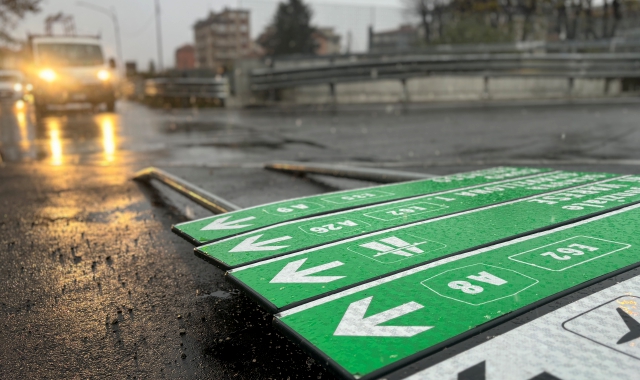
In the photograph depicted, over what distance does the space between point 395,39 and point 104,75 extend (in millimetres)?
13416

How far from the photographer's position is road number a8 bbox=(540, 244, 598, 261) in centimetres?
→ 225

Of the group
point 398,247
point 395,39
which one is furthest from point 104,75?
point 398,247

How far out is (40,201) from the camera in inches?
175

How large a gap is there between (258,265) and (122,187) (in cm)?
314

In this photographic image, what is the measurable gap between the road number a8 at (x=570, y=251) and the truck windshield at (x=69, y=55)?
17677mm

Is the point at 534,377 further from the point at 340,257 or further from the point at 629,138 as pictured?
the point at 629,138

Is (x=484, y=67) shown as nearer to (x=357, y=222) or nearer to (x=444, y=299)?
(x=357, y=222)

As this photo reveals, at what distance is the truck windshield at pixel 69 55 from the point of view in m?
17.0

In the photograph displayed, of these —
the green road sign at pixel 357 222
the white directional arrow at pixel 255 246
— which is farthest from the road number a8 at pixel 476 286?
the white directional arrow at pixel 255 246

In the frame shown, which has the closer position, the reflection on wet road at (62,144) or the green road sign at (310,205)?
the green road sign at (310,205)

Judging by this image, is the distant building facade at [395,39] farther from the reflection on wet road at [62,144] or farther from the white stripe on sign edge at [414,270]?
the white stripe on sign edge at [414,270]

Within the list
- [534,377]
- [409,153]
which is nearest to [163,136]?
[409,153]

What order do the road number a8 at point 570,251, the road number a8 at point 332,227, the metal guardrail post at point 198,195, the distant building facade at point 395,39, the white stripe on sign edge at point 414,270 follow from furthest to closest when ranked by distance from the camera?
1. the distant building facade at point 395,39
2. the metal guardrail post at point 198,195
3. the road number a8 at point 332,227
4. the road number a8 at point 570,251
5. the white stripe on sign edge at point 414,270

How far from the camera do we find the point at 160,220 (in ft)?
12.3
